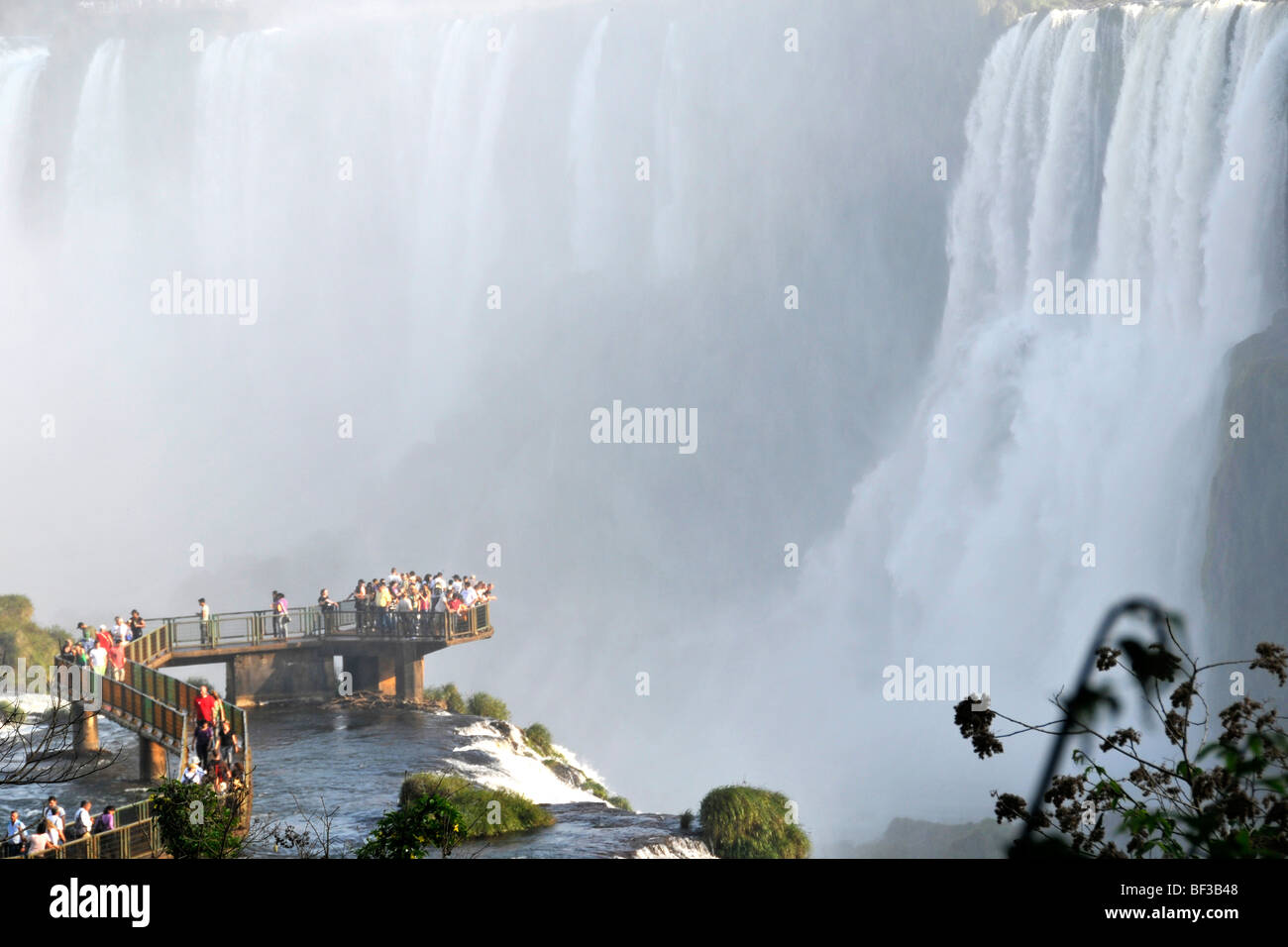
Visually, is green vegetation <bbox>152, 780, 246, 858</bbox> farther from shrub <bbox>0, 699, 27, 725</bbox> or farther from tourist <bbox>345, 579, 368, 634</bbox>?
tourist <bbox>345, 579, 368, 634</bbox>

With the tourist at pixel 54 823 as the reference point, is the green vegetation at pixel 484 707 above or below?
above

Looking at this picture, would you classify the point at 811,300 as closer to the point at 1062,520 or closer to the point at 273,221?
the point at 1062,520

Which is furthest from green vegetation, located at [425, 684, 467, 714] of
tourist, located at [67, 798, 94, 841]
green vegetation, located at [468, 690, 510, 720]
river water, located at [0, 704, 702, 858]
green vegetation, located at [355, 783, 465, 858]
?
green vegetation, located at [355, 783, 465, 858]

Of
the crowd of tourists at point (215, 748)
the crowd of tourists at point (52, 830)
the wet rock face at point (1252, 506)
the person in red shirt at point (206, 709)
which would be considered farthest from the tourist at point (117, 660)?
the wet rock face at point (1252, 506)

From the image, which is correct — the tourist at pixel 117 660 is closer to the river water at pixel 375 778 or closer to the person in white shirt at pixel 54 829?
the river water at pixel 375 778

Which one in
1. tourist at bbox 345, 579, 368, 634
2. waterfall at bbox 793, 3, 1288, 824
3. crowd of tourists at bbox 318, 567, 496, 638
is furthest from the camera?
waterfall at bbox 793, 3, 1288, 824

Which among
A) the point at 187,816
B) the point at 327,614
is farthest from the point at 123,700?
the point at 327,614
